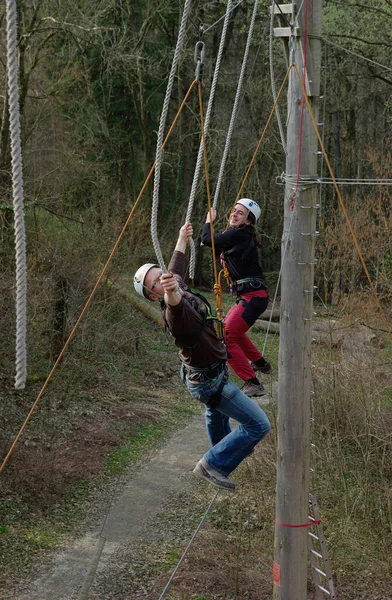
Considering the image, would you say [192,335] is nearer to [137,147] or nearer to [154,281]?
[154,281]

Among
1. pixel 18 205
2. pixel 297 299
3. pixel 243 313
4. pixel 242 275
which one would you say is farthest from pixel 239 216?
pixel 18 205

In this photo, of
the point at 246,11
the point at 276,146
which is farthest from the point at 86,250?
the point at 246,11

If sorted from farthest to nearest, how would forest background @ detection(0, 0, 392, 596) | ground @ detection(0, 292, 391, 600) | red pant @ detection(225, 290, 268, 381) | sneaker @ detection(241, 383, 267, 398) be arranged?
forest background @ detection(0, 0, 392, 596) < ground @ detection(0, 292, 391, 600) < sneaker @ detection(241, 383, 267, 398) < red pant @ detection(225, 290, 268, 381)

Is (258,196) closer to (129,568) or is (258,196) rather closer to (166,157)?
(166,157)

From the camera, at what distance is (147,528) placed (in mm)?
7676

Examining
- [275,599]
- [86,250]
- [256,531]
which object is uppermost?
[86,250]

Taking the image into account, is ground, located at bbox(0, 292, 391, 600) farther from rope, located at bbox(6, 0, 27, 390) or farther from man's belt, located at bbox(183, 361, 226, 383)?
rope, located at bbox(6, 0, 27, 390)

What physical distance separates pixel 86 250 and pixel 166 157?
29.9ft

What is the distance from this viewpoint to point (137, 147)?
2098 cm

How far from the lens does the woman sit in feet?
18.9

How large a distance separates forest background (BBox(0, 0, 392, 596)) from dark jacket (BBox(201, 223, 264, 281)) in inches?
125

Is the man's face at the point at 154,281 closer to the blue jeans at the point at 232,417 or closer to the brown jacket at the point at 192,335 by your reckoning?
the brown jacket at the point at 192,335

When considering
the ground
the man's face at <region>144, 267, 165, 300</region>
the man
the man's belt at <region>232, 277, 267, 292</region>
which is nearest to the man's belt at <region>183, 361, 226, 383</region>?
the man

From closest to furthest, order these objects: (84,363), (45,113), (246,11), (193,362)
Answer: (193,362)
(84,363)
(45,113)
(246,11)
